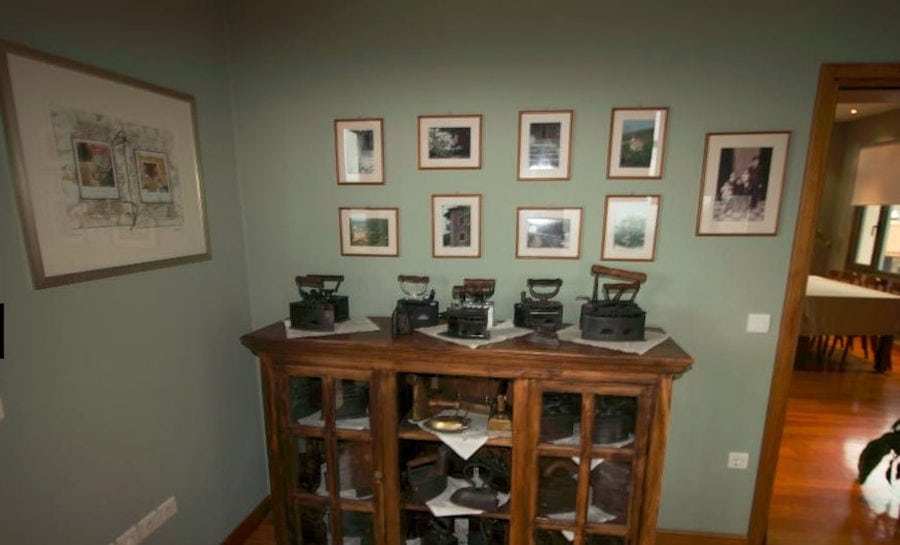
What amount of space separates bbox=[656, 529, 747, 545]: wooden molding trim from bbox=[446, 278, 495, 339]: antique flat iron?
146 centimetres

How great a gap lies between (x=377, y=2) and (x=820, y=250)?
291 inches

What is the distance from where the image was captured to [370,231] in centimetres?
191

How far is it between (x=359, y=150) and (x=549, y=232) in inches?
39.3

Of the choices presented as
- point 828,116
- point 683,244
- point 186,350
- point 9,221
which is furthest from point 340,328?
point 828,116

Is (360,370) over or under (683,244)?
under

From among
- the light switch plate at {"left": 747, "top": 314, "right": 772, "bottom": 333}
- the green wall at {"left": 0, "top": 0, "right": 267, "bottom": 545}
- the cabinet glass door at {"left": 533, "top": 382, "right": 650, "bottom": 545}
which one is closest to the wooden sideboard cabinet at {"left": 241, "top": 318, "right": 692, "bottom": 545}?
the cabinet glass door at {"left": 533, "top": 382, "right": 650, "bottom": 545}

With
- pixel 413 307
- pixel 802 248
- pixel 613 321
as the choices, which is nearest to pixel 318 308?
pixel 413 307

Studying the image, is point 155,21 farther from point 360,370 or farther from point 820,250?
point 820,250

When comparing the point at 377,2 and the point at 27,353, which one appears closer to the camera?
the point at 27,353

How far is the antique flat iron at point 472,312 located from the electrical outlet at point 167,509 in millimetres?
1378

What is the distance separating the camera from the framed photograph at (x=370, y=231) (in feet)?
6.18

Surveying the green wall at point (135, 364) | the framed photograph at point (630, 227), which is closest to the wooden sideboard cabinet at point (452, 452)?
the green wall at point (135, 364)

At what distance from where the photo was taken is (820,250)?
5863 mm

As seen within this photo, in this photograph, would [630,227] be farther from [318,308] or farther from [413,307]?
[318,308]
